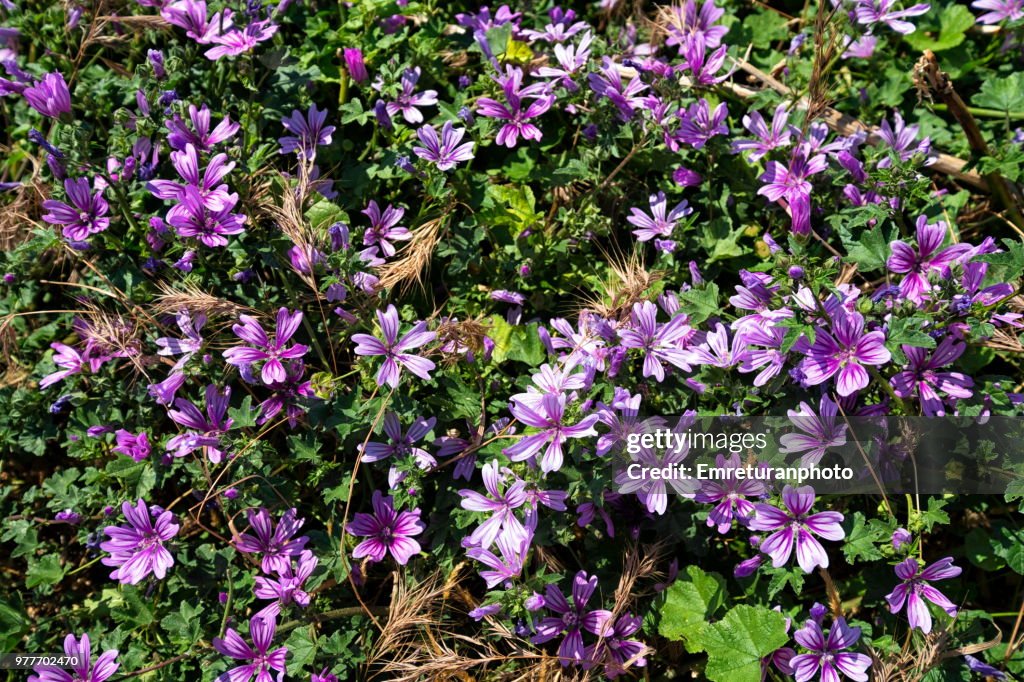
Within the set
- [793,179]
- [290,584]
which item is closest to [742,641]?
[290,584]

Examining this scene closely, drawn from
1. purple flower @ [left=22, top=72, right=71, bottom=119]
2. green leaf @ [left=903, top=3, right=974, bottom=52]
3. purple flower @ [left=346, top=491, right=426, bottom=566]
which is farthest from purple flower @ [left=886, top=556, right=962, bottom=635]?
purple flower @ [left=22, top=72, right=71, bottom=119]

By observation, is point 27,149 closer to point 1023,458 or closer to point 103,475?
point 103,475

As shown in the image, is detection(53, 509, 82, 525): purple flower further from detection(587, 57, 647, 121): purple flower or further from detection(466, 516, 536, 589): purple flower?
detection(587, 57, 647, 121): purple flower

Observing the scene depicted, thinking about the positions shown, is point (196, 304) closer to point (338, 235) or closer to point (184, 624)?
point (338, 235)

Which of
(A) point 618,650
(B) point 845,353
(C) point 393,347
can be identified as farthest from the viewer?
(A) point 618,650

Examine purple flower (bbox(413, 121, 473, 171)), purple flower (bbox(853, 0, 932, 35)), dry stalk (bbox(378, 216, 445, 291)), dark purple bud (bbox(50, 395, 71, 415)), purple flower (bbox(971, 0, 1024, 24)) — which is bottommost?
dark purple bud (bbox(50, 395, 71, 415))

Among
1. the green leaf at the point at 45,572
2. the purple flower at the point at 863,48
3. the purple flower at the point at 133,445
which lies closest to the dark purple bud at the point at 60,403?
the purple flower at the point at 133,445
